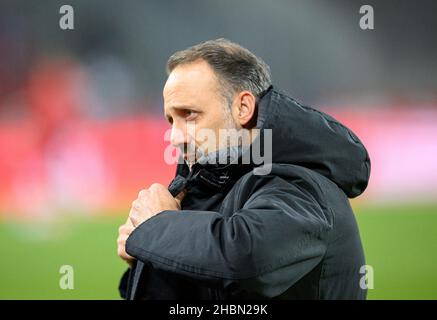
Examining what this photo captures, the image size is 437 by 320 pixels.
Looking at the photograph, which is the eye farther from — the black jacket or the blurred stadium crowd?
the blurred stadium crowd

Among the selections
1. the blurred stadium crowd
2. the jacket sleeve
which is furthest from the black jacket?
the blurred stadium crowd

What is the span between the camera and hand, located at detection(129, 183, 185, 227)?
88cm

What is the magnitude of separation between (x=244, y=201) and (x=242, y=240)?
137 mm

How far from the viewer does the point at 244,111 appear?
99 cm

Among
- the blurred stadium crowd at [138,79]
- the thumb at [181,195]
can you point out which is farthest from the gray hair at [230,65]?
the blurred stadium crowd at [138,79]

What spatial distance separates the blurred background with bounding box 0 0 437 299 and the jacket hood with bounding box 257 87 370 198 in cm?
224

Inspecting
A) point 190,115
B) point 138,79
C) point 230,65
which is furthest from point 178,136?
point 138,79

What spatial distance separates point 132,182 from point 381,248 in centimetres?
142

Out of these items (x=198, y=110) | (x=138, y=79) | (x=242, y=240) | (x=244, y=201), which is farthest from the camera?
(x=138, y=79)

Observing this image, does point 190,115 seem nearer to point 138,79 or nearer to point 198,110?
point 198,110

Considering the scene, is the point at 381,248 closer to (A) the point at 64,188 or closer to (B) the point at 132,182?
(B) the point at 132,182

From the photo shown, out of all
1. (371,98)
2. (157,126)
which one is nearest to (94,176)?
(157,126)

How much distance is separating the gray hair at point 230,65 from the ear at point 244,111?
1 cm

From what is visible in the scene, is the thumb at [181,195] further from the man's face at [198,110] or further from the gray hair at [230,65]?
the gray hair at [230,65]
